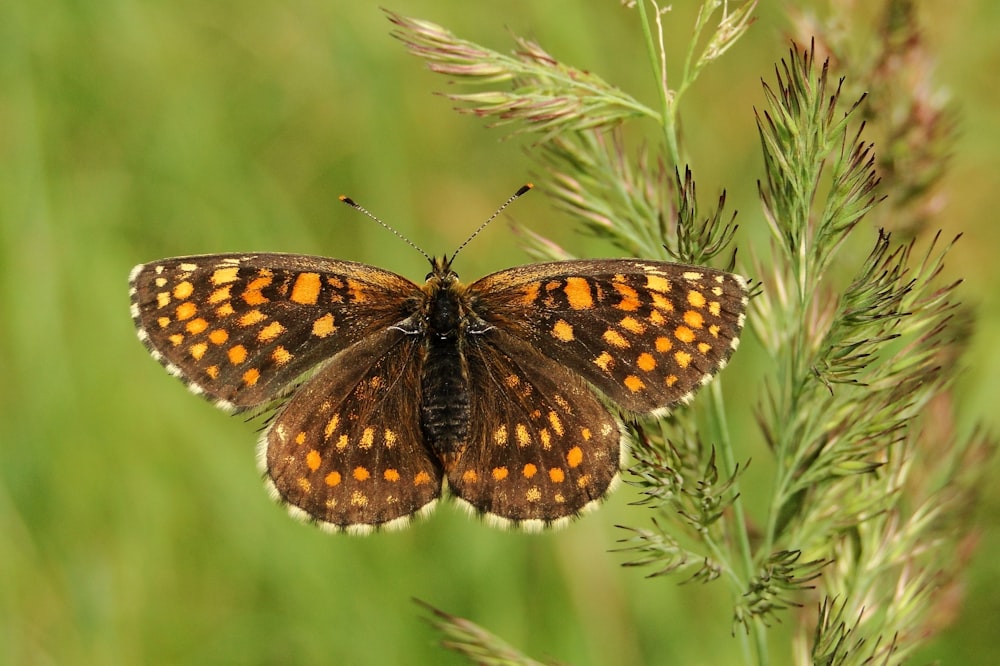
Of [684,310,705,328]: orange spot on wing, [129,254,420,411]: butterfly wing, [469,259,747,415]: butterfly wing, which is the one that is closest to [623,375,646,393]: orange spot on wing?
[469,259,747,415]: butterfly wing

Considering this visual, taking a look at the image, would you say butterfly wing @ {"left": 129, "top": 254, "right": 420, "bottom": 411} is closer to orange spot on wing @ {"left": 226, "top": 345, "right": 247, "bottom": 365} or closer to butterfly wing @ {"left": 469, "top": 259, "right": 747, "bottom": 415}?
orange spot on wing @ {"left": 226, "top": 345, "right": 247, "bottom": 365}

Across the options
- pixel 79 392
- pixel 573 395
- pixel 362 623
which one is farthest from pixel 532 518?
pixel 79 392

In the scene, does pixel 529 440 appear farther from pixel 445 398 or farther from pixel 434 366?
pixel 434 366

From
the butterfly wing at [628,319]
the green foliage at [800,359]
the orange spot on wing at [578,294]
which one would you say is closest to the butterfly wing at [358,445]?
the butterfly wing at [628,319]

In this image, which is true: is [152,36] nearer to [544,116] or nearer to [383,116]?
[383,116]

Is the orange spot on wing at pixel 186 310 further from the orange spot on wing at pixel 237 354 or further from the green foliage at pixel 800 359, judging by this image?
the green foliage at pixel 800 359

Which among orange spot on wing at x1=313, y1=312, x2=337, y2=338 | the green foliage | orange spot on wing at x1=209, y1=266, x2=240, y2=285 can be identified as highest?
orange spot on wing at x1=209, y1=266, x2=240, y2=285

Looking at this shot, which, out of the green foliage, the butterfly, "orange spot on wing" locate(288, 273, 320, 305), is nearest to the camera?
the green foliage
